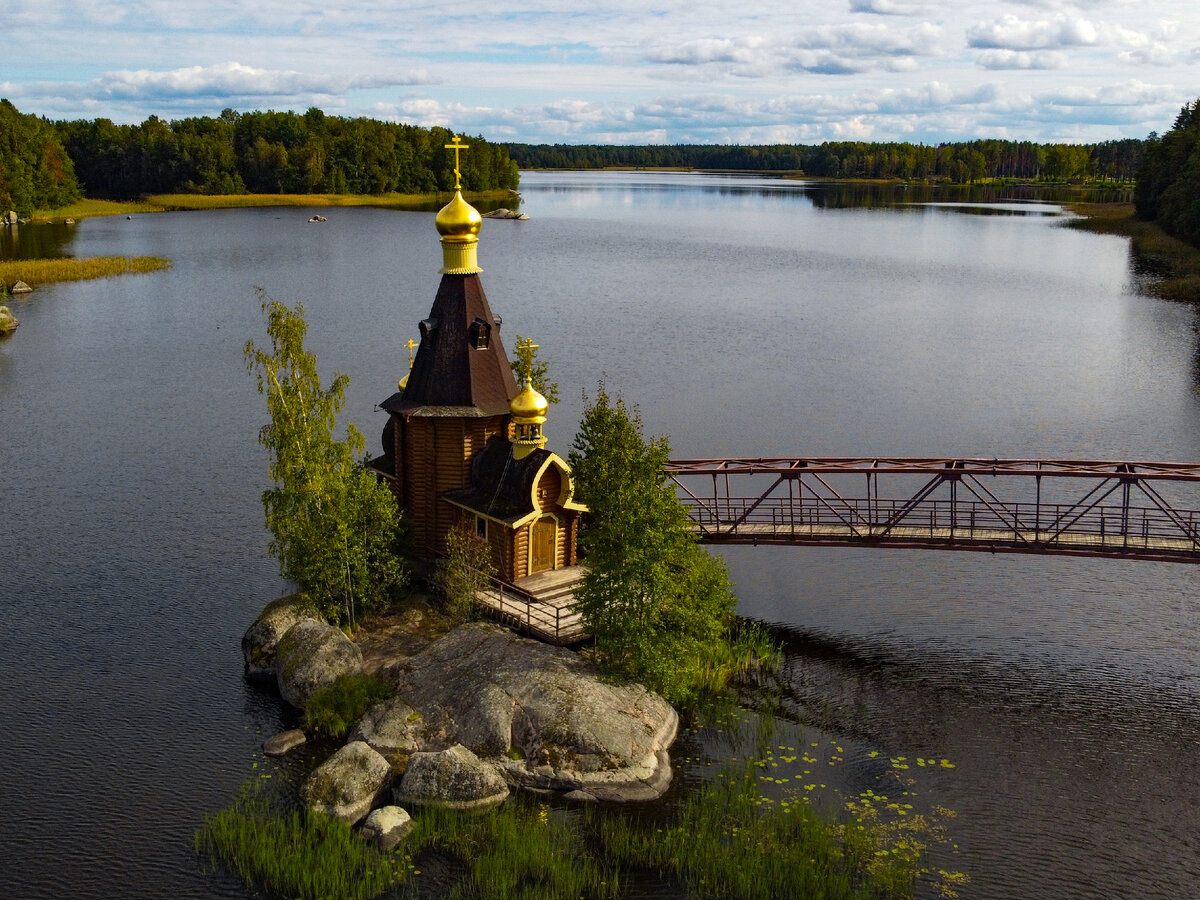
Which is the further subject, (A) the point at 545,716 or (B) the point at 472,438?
(B) the point at 472,438

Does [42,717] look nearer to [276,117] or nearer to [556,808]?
[556,808]

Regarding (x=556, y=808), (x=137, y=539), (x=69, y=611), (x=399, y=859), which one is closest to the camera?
(x=399, y=859)

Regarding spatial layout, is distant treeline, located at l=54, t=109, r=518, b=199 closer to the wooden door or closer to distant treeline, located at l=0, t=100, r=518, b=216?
distant treeline, located at l=0, t=100, r=518, b=216

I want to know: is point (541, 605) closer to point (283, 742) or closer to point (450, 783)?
point (450, 783)

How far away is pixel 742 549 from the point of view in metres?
37.2

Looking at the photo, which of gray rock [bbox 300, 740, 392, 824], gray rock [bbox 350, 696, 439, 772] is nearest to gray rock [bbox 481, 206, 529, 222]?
gray rock [bbox 350, 696, 439, 772]

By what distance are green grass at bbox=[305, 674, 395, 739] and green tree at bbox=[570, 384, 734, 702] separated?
5035mm

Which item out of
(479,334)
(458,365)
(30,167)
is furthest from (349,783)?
(30,167)

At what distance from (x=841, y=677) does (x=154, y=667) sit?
17.1 m

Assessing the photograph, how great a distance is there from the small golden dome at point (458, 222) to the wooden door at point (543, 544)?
7.75 meters

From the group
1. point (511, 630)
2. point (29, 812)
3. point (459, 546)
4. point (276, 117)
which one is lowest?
point (29, 812)

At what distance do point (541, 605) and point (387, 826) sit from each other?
27.3ft

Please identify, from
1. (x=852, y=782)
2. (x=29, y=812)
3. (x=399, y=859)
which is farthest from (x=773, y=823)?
(x=29, y=812)

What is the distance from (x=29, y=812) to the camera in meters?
22.4
